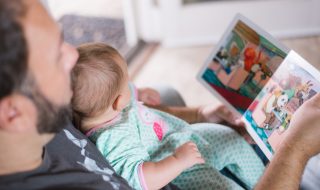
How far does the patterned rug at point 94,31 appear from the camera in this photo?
289 cm

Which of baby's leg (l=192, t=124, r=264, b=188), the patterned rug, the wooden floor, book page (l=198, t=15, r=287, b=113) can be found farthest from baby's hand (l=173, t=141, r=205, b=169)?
the patterned rug

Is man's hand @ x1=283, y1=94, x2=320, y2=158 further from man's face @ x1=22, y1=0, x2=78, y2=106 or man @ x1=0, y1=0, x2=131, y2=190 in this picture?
man's face @ x1=22, y1=0, x2=78, y2=106

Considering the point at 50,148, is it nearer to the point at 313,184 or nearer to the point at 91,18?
the point at 313,184

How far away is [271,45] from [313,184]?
1.31ft

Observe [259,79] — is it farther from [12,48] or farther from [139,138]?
[12,48]

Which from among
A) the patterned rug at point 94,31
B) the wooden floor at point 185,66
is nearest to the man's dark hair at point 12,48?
the wooden floor at point 185,66

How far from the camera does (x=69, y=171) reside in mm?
765

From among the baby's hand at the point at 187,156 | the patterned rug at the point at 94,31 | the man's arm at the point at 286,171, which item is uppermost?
the man's arm at the point at 286,171

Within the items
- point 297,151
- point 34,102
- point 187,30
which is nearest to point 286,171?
point 297,151

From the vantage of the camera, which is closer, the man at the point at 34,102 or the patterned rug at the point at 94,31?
the man at the point at 34,102

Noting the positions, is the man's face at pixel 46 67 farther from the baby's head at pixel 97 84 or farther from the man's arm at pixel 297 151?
the man's arm at pixel 297 151

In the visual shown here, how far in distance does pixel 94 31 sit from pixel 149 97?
186 cm

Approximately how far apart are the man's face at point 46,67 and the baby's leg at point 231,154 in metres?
0.56

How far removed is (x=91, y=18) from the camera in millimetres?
3221
